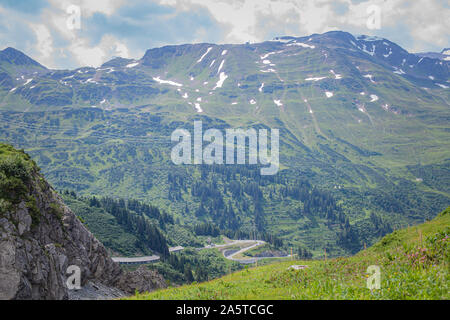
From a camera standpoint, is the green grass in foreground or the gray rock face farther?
the gray rock face

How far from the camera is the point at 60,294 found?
1004 inches

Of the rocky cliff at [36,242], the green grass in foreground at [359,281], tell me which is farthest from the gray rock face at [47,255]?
the green grass in foreground at [359,281]

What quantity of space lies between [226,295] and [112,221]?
3624 inches

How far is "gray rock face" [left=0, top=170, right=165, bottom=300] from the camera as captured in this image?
2183 cm

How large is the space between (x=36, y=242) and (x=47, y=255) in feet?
4.57

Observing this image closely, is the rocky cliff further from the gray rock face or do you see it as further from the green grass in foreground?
the green grass in foreground

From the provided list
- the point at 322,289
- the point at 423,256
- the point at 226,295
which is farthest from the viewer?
the point at 423,256

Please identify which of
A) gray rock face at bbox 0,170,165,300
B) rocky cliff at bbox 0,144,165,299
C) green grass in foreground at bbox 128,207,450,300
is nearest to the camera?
green grass in foreground at bbox 128,207,450,300

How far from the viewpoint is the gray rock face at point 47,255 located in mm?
21828

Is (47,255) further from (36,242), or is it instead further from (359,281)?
(359,281)

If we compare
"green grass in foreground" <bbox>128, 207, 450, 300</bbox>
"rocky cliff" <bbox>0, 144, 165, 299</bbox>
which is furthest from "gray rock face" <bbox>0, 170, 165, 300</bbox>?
"green grass in foreground" <bbox>128, 207, 450, 300</bbox>
